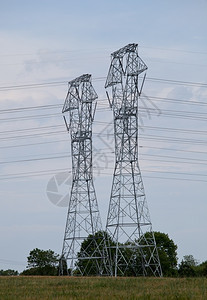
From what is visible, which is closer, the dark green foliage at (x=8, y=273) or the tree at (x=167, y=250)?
the tree at (x=167, y=250)

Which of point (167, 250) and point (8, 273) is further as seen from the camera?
point (8, 273)

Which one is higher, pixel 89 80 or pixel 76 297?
pixel 89 80

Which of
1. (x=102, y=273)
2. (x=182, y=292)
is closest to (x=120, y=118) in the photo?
(x=102, y=273)

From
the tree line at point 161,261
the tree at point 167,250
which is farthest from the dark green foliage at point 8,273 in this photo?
the tree at point 167,250

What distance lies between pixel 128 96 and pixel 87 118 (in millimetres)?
8210

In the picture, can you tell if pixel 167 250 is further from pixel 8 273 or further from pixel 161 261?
pixel 8 273

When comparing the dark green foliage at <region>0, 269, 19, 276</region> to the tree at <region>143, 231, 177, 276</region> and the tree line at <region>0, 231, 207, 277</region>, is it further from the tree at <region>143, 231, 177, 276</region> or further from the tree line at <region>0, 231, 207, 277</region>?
the tree at <region>143, 231, 177, 276</region>

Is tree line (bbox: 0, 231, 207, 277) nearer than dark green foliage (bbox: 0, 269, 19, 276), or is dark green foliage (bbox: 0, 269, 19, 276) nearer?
tree line (bbox: 0, 231, 207, 277)

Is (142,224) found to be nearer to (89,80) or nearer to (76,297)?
(89,80)

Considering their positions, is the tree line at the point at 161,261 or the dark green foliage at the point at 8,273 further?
the dark green foliage at the point at 8,273

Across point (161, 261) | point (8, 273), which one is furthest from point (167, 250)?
point (8, 273)

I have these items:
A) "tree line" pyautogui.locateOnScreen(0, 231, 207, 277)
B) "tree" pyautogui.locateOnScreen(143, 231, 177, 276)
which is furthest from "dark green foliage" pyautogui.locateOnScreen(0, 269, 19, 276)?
"tree" pyautogui.locateOnScreen(143, 231, 177, 276)

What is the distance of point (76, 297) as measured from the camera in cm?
2458

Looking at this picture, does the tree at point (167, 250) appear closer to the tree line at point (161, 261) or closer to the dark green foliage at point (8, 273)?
the tree line at point (161, 261)
